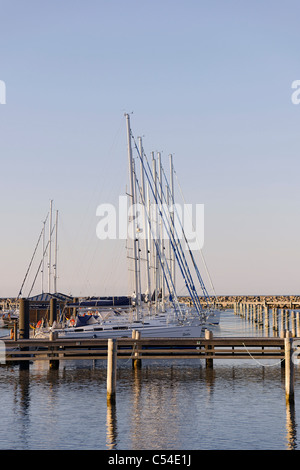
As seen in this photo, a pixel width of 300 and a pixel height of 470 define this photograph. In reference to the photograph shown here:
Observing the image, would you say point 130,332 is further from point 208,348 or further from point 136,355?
point 208,348

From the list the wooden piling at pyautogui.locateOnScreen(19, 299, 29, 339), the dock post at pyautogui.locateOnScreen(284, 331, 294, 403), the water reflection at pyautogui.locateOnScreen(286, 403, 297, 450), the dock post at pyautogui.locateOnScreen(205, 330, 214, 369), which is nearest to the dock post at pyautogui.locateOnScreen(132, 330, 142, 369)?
the dock post at pyautogui.locateOnScreen(205, 330, 214, 369)

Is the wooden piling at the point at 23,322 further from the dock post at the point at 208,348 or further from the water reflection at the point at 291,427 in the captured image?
the water reflection at the point at 291,427

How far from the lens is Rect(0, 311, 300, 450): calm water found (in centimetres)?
1855

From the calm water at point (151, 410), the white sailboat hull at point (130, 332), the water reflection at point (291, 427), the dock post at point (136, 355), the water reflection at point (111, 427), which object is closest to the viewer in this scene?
the water reflection at point (291, 427)

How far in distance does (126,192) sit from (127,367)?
1550cm

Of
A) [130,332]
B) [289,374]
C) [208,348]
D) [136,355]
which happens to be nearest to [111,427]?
[289,374]

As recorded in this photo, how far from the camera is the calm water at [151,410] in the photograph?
60.8ft

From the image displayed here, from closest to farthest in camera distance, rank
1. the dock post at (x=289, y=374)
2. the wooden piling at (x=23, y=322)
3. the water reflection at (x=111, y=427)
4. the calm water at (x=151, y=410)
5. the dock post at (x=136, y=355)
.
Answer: the water reflection at (x=111, y=427)
the calm water at (x=151, y=410)
the dock post at (x=289, y=374)
the dock post at (x=136, y=355)
the wooden piling at (x=23, y=322)

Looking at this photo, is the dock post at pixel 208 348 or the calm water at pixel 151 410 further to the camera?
the dock post at pixel 208 348

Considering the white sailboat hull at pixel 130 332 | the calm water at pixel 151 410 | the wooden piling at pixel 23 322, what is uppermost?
the wooden piling at pixel 23 322

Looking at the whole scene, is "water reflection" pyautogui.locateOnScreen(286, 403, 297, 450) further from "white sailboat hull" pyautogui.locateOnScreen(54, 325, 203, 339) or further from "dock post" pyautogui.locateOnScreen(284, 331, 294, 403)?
"white sailboat hull" pyautogui.locateOnScreen(54, 325, 203, 339)

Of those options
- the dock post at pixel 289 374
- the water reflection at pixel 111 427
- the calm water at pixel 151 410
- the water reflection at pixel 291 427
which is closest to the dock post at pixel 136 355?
the calm water at pixel 151 410

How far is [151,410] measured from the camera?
893 inches

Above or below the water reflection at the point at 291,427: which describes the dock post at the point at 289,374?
above
